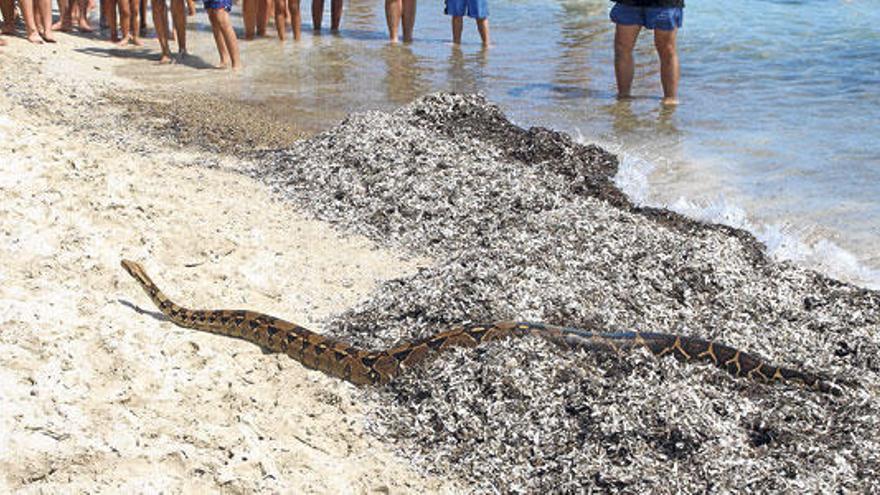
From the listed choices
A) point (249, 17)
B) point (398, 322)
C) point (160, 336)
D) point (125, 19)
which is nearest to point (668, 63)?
point (398, 322)

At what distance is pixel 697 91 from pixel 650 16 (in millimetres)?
1843

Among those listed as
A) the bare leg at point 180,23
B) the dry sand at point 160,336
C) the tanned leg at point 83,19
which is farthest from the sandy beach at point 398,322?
the tanned leg at point 83,19

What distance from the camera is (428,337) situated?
19.5 feet

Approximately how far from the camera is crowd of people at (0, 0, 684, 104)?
42.3 feet

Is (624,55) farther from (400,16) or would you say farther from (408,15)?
(400,16)

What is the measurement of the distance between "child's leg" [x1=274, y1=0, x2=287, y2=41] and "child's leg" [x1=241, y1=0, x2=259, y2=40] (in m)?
0.52

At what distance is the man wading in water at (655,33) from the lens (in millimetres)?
12656

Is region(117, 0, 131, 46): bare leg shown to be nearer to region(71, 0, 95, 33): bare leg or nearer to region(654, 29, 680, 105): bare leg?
region(71, 0, 95, 33): bare leg

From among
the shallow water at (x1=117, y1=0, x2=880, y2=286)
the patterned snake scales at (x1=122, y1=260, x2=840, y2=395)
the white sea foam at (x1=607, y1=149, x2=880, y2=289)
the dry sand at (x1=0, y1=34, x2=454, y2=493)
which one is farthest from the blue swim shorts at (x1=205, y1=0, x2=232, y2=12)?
the patterned snake scales at (x1=122, y1=260, x2=840, y2=395)

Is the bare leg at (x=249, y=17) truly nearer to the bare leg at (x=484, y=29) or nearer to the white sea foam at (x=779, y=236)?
the bare leg at (x=484, y=29)

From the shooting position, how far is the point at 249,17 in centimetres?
1777

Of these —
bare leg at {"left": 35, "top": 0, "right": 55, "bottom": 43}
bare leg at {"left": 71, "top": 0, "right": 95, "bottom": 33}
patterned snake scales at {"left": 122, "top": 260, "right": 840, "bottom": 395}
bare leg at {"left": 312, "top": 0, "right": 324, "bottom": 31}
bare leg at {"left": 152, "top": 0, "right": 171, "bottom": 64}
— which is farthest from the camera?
bare leg at {"left": 312, "top": 0, "right": 324, "bottom": 31}

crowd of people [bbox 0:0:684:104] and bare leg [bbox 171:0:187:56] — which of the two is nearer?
crowd of people [bbox 0:0:684:104]

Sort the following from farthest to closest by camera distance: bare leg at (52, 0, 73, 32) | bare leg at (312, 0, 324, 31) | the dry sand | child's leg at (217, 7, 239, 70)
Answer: bare leg at (312, 0, 324, 31)
bare leg at (52, 0, 73, 32)
child's leg at (217, 7, 239, 70)
the dry sand
